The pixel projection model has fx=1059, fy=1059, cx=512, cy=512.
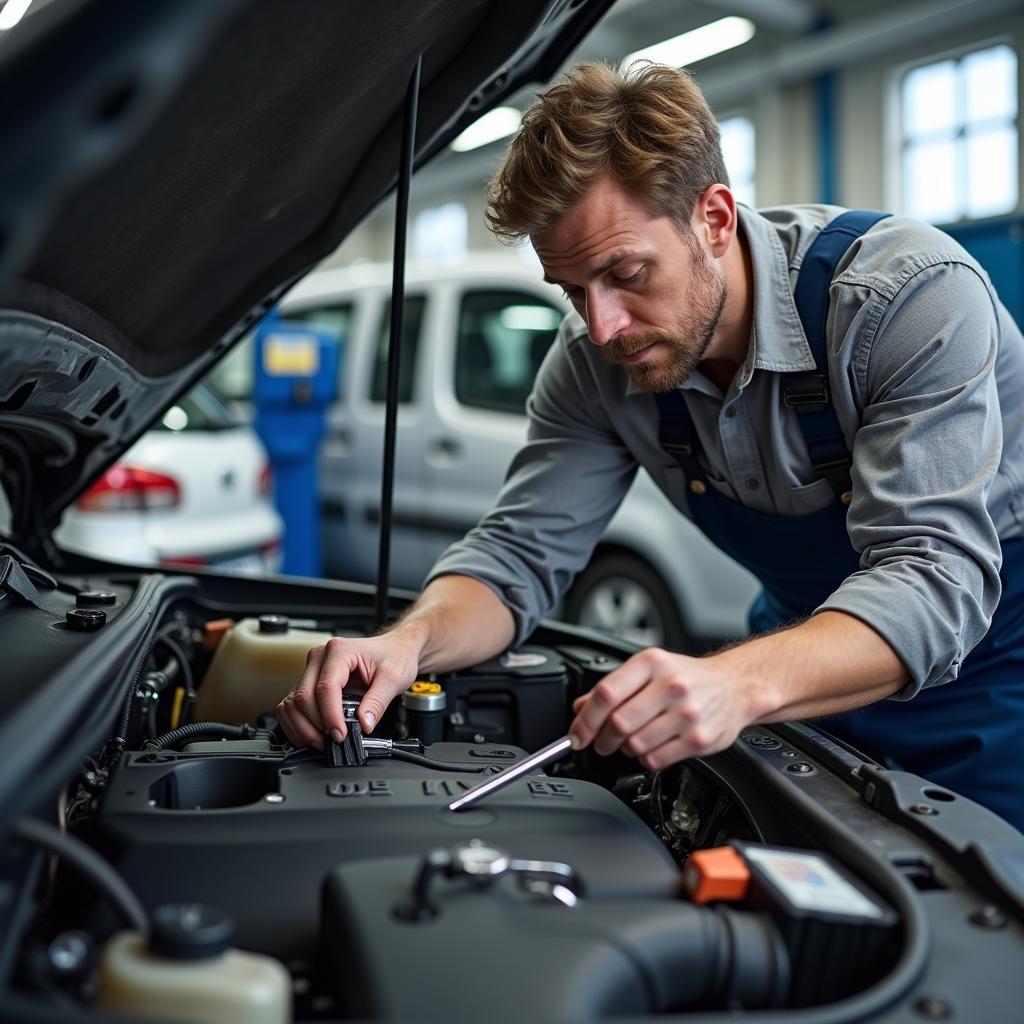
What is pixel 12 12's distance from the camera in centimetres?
87

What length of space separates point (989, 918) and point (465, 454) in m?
3.30

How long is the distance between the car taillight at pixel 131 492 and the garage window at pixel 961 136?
217 inches

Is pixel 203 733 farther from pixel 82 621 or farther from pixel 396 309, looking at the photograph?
pixel 396 309

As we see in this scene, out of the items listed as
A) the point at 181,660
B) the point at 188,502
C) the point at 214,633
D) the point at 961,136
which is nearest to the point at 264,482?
the point at 188,502

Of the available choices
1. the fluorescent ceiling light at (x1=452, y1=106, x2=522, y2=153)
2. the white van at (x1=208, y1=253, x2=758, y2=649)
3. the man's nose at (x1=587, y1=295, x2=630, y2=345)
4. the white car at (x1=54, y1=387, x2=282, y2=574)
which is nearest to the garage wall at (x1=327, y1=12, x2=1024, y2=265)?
the fluorescent ceiling light at (x1=452, y1=106, x2=522, y2=153)

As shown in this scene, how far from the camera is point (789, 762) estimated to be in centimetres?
113

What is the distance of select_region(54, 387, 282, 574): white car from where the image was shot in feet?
11.1

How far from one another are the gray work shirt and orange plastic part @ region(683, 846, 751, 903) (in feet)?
1.23

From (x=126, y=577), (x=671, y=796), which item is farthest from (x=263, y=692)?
(x=671, y=796)

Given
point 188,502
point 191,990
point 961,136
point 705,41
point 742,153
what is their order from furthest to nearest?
1. point 742,153
2. point 705,41
3. point 961,136
4. point 188,502
5. point 191,990

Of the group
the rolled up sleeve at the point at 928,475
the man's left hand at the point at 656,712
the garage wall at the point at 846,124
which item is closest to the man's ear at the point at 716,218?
the rolled up sleeve at the point at 928,475

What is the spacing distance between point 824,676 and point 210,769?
639 mm

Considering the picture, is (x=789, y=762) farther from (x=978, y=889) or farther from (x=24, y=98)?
(x=24, y=98)

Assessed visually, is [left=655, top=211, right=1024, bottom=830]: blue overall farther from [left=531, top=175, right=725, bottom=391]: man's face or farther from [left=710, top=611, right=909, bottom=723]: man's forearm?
[left=710, top=611, right=909, bottom=723]: man's forearm
